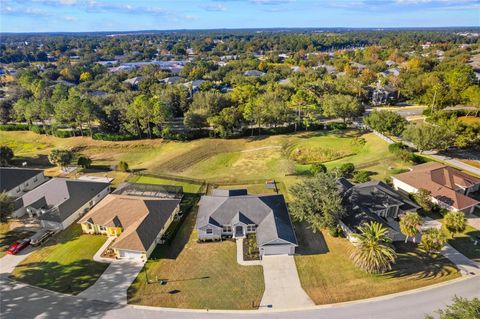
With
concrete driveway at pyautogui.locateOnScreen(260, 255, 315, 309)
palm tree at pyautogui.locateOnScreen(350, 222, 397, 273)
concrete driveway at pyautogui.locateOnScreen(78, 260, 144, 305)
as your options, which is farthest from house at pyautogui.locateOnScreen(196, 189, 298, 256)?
concrete driveway at pyautogui.locateOnScreen(78, 260, 144, 305)

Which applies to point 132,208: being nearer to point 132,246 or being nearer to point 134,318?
point 132,246

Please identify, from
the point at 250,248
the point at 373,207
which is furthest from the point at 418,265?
the point at 250,248

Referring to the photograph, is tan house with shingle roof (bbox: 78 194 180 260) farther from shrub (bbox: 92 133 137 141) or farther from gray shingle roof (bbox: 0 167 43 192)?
shrub (bbox: 92 133 137 141)

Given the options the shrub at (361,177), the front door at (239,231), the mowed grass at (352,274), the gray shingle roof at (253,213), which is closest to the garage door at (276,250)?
the gray shingle roof at (253,213)

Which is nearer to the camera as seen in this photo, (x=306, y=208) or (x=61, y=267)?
(x=61, y=267)

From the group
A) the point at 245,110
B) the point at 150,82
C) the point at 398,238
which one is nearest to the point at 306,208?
the point at 398,238

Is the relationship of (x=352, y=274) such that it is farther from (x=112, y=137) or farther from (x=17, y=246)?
(x=112, y=137)
